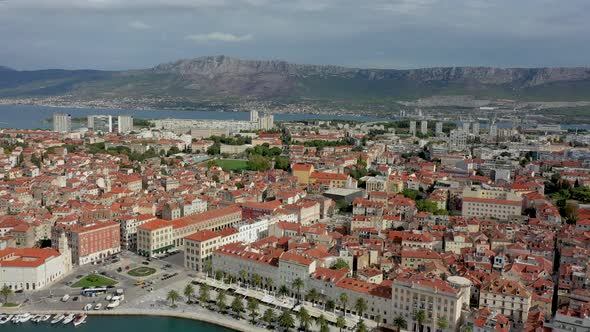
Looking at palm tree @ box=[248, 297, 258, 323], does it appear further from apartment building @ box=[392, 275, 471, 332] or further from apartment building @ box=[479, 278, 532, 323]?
apartment building @ box=[479, 278, 532, 323]

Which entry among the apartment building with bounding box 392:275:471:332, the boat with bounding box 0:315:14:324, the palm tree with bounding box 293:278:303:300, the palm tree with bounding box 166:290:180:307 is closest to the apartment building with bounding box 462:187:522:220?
the apartment building with bounding box 392:275:471:332

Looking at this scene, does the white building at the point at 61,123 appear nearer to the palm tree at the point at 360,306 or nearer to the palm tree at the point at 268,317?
the palm tree at the point at 268,317

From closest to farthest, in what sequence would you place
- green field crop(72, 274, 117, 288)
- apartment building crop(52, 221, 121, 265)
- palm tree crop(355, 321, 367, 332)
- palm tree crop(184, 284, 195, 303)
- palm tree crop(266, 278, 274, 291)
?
palm tree crop(355, 321, 367, 332) → palm tree crop(184, 284, 195, 303) → palm tree crop(266, 278, 274, 291) → green field crop(72, 274, 117, 288) → apartment building crop(52, 221, 121, 265)

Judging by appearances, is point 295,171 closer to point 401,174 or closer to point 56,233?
point 401,174

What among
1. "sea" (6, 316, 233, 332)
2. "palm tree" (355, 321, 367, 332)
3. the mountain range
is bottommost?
"sea" (6, 316, 233, 332)

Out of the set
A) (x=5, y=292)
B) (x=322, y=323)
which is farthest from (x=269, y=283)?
(x=5, y=292)

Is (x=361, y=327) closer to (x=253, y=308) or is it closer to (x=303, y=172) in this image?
(x=253, y=308)

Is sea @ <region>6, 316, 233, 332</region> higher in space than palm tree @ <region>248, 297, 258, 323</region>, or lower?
lower

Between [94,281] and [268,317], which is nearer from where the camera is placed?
[268,317]
